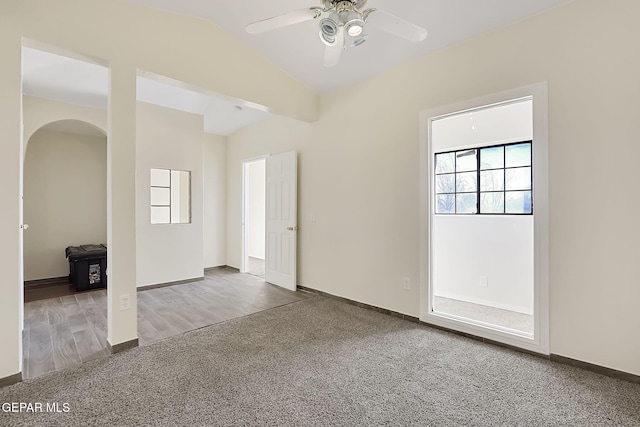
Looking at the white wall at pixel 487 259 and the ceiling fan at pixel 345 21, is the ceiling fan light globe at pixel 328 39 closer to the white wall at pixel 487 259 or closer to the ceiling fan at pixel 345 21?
the ceiling fan at pixel 345 21

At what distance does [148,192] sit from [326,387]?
3949 millimetres

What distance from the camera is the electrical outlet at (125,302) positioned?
256 cm

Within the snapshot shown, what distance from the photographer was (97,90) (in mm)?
3852

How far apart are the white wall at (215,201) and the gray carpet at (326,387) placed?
10.9 feet

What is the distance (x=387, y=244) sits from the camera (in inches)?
138

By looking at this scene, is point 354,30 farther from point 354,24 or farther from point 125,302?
point 125,302

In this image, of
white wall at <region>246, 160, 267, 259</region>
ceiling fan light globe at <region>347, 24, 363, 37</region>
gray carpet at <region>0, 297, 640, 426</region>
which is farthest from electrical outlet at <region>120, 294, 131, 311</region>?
white wall at <region>246, 160, 267, 259</region>

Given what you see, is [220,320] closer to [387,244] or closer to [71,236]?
[387,244]

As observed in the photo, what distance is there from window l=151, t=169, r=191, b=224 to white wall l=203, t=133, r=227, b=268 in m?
0.78

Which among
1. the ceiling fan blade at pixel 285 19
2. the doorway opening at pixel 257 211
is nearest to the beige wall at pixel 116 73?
the ceiling fan blade at pixel 285 19

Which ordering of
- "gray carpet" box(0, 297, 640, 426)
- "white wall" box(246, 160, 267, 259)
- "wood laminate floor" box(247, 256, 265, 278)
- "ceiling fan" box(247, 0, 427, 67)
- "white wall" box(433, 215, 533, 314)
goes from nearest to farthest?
"gray carpet" box(0, 297, 640, 426) < "ceiling fan" box(247, 0, 427, 67) < "white wall" box(433, 215, 533, 314) < "wood laminate floor" box(247, 256, 265, 278) < "white wall" box(246, 160, 267, 259)

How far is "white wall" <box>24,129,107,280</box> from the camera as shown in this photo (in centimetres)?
471

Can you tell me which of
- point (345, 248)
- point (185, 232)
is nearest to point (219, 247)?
point (185, 232)

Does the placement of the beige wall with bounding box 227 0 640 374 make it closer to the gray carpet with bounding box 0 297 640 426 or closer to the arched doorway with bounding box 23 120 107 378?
the gray carpet with bounding box 0 297 640 426
